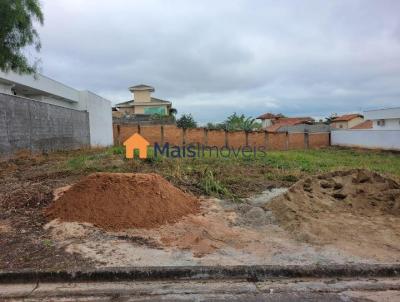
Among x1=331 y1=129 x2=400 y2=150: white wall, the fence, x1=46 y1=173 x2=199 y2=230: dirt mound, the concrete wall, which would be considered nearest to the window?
x1=331 y1=129 x2=400 y2=150: white wall

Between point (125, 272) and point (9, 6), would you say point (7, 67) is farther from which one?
point (125, 272)

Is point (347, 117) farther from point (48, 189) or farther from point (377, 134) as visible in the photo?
point (48, 189)

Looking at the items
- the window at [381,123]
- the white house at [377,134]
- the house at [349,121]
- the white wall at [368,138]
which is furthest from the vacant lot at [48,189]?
the house at [349,121]

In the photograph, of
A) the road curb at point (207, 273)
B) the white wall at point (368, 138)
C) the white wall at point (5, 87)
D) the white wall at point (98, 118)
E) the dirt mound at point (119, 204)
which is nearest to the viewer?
the road curb at point (207, 273)

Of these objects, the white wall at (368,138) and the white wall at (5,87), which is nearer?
the white wall at (5,87)

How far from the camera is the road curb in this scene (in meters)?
4.18

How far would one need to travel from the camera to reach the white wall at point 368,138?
2519cm

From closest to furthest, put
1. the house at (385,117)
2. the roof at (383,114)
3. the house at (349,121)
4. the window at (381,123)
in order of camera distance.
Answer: the roof at (383,114) → the house at (385,117) → the window at (381,123) → the house at (349,121)

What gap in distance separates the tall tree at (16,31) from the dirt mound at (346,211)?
7880 mm

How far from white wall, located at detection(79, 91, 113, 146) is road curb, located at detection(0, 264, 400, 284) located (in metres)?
22.7

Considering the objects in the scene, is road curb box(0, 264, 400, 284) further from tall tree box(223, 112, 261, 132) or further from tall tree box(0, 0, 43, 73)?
tall tree box(223, 112, 261, 132)

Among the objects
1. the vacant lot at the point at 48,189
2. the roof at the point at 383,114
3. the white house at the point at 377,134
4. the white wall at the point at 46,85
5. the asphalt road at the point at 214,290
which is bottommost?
the asphalt road at the point at 214,290

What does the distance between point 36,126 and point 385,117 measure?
26.9 metres

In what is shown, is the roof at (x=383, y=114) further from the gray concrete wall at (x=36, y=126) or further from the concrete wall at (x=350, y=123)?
the gray concrete wall at (x=36, y=126)
